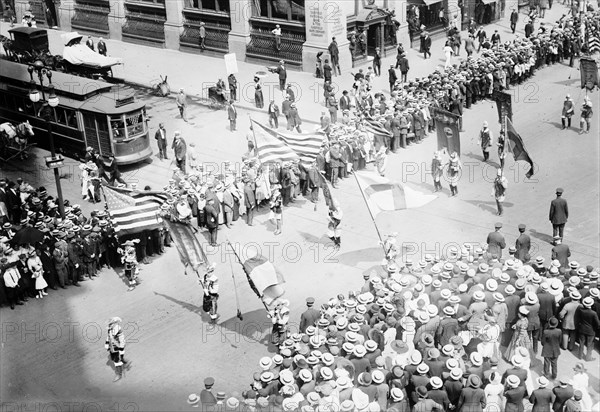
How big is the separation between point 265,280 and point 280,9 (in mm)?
25055

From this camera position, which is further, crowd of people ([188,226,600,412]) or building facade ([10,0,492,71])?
building facade ([10,0,492,71])

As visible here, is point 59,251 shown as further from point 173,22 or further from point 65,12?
point 65,12

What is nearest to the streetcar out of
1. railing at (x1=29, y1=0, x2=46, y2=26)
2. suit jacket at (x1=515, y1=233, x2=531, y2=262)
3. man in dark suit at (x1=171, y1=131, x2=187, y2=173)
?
man in dark suit at (x1=171, y1=131, x2=187, y2=173)

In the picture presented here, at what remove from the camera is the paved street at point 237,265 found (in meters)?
17.4

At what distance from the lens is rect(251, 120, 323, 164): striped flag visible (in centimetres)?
2300

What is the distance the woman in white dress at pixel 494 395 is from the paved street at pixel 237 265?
2.69 metres

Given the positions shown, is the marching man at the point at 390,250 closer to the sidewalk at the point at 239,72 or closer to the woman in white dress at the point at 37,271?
the woman in white dress at the point at 37,271

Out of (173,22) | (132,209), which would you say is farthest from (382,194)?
(173,22)

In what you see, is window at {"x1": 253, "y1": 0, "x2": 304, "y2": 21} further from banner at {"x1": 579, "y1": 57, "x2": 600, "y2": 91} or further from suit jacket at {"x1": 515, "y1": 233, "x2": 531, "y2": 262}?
suit jacket at {"x1": 515, "y1": 233, "x2": 531, "y2": 262}

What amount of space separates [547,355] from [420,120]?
14686 mm

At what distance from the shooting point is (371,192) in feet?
67.0

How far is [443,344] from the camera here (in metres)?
16.2

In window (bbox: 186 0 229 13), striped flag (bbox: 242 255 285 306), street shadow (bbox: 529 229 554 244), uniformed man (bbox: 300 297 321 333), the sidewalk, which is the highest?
window (bbox: 186 0 229 13)

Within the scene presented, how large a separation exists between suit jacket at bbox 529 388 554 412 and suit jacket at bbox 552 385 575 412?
0.33 feet
